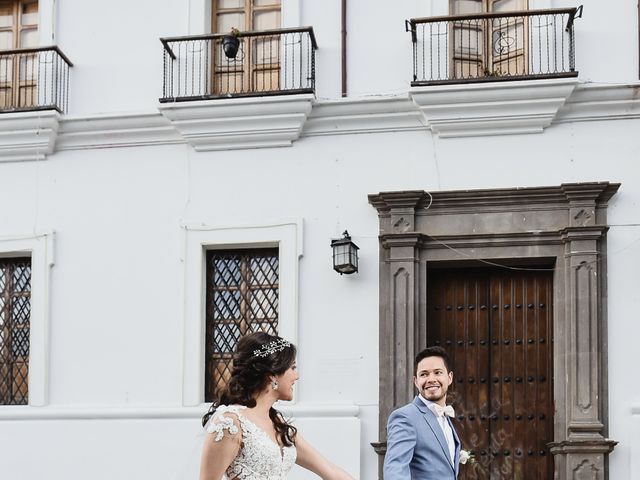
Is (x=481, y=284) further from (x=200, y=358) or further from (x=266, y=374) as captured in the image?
(x=266, y=374)

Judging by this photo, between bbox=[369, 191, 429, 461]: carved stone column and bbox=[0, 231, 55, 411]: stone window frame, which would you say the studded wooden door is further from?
bbox=[0, 231, 55, 411]: stone window frame

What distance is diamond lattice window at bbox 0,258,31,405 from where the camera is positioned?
47.1ft

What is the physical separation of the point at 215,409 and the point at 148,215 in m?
7.84

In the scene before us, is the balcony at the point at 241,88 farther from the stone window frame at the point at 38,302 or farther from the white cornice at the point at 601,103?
the white cornice at the point at 601,103

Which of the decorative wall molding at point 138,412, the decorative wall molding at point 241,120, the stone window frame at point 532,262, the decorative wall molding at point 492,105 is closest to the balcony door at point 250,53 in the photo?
the decorative wall molding at point 241,120

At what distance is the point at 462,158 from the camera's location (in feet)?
43.9

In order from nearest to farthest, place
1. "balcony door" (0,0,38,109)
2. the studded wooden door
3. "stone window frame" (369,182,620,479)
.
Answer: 1. "stone window frame" (369,182,620,479)
2. the studded wooden door
3. "balcony door" (0,0,38,109)

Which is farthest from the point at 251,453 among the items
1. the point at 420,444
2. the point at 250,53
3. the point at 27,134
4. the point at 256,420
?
the point at 27,134

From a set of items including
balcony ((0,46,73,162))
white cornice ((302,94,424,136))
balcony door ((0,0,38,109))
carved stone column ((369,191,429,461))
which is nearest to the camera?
carved stone column ((369,191,429,461))

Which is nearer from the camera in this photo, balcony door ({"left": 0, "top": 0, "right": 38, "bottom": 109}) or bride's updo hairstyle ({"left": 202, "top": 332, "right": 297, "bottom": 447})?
bride's updo hairstyle ({"left": 202, "top": 332, "right": 297, "bottom": 447})

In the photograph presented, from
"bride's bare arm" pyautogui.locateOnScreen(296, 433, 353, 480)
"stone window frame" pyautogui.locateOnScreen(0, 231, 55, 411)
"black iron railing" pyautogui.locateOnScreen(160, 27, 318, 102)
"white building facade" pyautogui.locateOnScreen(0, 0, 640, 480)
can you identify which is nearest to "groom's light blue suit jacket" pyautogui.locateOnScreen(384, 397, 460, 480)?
"bride's bare arm" pyautogui.locateOnScreen(296, 433, 353, 480)

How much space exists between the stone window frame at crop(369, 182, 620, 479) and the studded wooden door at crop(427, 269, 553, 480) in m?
0.26

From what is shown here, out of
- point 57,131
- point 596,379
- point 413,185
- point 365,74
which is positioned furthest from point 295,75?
point 596,379

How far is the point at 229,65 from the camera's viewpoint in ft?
46.2
